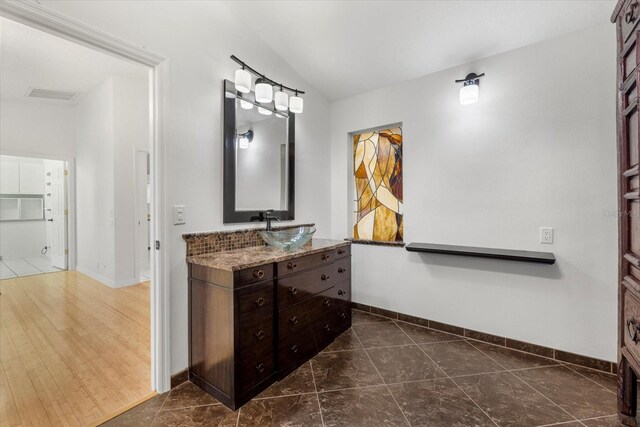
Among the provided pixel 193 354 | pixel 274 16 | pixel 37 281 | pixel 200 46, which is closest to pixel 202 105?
pixel 200 46

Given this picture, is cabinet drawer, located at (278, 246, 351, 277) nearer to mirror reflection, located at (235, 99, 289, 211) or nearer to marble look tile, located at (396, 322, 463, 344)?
mirror reflection, located at (235, 99, 289, 211)

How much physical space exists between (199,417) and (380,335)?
161 centimetres

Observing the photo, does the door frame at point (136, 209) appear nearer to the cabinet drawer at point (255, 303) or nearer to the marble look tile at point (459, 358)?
the cabinet drawer at point (255, 303)

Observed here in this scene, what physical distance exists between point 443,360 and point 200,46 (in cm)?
303

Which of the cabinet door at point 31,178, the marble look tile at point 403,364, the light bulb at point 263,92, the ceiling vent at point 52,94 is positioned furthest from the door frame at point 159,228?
the cabinet door at point 31,178

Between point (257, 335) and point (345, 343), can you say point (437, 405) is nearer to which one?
point (345, 343)

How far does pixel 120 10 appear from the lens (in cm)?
162

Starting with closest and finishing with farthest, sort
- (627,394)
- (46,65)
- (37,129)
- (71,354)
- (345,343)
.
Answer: (627,394) < (71,354) < (345,343) < (46,65) < (37,129)

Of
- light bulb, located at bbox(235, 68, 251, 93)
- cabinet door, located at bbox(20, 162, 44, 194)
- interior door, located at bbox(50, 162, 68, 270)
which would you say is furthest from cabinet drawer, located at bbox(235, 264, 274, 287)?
cabinet door, located at bbox(20, 162, 44, 194)

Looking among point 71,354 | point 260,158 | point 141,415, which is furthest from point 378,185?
point 71,354

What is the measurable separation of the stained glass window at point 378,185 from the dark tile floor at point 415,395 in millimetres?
1312

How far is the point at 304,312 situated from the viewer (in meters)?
2.10

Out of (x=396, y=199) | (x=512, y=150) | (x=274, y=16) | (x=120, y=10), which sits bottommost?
(x=396, y=199)

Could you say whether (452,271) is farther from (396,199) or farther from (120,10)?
(120,10)
